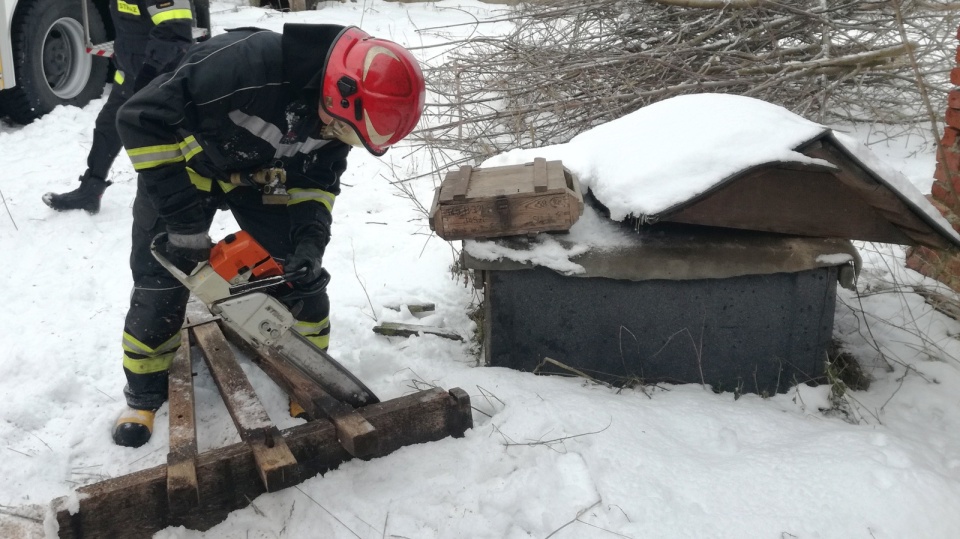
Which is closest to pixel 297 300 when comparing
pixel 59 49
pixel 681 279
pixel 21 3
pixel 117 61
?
pixel 681 279

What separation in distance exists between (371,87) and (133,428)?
62.0 inches

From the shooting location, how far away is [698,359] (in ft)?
9.53

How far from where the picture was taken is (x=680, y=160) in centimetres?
274

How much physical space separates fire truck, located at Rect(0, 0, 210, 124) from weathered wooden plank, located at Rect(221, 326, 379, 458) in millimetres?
3241

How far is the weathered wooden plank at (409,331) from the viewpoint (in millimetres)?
3514

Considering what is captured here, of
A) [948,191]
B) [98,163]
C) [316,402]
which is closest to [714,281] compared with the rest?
[948,191]

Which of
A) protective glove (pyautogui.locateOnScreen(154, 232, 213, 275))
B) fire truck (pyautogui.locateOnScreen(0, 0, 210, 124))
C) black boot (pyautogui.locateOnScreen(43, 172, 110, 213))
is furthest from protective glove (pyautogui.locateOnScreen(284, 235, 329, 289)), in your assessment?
fire truck (pyautogui.locateOnScreen(0, 0, 210, 124))

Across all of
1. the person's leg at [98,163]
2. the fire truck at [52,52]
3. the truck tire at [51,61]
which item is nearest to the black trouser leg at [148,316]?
the person's leg at [98,163]

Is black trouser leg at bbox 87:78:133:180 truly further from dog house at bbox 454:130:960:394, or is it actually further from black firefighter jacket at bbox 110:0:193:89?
dog house at bbox 454:130:960:394

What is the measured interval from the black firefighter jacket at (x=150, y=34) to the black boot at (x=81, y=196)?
38.3 inches

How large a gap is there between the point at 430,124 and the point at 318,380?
164 inches

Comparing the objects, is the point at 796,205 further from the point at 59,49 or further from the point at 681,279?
the point at 59,49

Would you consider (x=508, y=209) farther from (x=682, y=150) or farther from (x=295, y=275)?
(x=295, y=275)

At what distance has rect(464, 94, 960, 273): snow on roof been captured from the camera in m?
2.65
